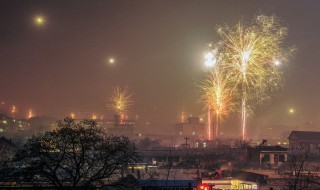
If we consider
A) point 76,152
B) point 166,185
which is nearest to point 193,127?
point 166,185

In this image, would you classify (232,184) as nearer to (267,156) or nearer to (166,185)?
(166,185)

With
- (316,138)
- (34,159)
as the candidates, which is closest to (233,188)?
(34,159)

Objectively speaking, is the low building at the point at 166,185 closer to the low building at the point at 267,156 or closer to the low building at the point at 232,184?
the low building at the point at 232,184

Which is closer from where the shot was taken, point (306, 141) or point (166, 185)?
point (166, 185)

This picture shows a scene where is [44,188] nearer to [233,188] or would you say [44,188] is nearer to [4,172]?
[4,172]

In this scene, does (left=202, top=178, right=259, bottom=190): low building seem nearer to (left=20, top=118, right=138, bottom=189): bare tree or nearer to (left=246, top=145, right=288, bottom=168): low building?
(left=20, top=118, right=138, bottom=189): bare tree

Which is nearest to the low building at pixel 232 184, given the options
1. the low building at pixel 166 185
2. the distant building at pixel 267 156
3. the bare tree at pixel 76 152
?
the low building at pixel 166 185
